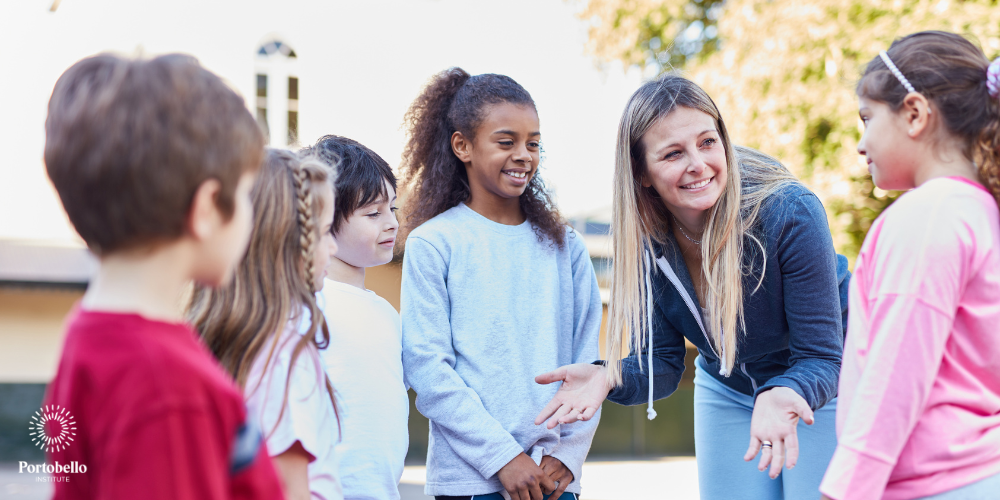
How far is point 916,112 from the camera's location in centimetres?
152

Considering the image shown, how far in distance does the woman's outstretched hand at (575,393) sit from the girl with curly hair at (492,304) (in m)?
0.24

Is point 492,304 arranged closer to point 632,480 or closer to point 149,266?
point 149,266

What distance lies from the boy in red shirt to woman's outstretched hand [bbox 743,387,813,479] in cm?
123

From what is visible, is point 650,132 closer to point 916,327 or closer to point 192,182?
point 916,327

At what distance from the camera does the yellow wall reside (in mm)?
9922

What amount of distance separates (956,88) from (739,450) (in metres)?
1.38

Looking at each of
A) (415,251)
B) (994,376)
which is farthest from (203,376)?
(415,251)

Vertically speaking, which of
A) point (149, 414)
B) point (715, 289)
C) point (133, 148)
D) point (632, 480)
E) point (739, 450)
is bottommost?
point (632, 480)

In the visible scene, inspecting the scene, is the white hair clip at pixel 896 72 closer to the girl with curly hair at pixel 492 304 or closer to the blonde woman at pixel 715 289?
the blonde woman at pixel 715 289

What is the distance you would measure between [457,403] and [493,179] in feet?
2.62

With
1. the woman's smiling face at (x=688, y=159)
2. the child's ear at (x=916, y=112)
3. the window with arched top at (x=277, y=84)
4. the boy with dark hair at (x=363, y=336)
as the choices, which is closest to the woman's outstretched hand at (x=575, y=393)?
the boy with dark hair at (x=363, y=336)

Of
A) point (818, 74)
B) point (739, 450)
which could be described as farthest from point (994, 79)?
point (818, 74)

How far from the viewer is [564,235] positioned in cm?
274

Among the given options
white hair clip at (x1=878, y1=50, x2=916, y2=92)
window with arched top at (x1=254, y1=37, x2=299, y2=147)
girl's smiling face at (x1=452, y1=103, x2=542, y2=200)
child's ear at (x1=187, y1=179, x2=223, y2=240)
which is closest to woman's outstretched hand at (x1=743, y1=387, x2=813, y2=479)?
white hair clip at (x1=878, y1=50, x2=916, y2=92)
